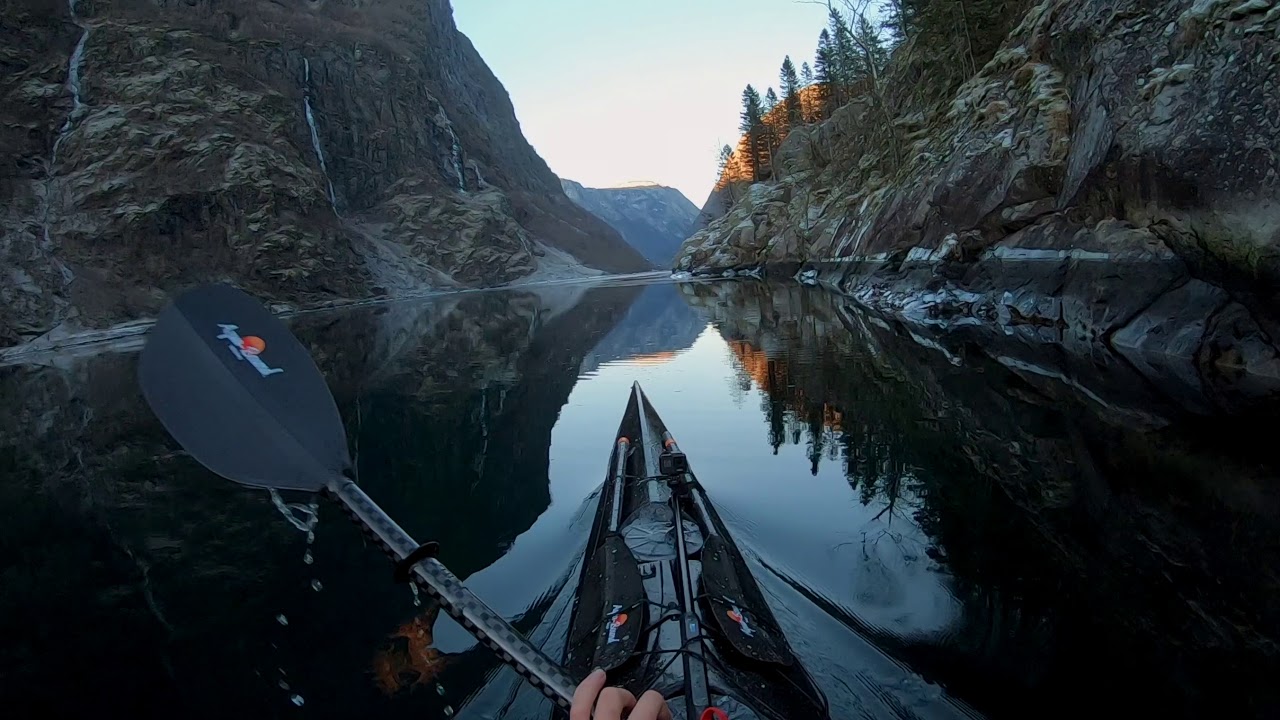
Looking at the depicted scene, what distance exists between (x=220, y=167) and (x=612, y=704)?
73.9m

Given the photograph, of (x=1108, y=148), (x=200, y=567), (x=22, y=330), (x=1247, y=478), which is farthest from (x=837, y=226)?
(x=22, y=330)

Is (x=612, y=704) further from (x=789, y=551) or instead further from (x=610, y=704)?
(x=789, y=551)

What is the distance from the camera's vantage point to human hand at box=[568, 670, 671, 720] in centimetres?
202

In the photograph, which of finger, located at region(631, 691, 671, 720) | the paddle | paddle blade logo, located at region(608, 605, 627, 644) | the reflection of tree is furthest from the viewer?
the reflection of tree

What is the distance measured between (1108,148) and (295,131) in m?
80.1

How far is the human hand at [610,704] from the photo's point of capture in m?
2.02

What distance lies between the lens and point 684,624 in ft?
10.9

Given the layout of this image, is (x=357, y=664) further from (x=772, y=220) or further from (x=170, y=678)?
(x=772, y=220)

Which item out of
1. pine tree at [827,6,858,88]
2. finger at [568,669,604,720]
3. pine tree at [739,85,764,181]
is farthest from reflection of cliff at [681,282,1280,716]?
pine tree at [739,85,764,181]

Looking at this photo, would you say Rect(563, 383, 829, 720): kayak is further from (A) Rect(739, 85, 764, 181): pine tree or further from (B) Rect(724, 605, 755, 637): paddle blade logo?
(A) Rect(739, 85, 764, 181): pine tree

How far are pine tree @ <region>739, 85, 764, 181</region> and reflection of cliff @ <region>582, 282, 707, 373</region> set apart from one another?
4446 centimetres

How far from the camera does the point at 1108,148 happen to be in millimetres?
12430

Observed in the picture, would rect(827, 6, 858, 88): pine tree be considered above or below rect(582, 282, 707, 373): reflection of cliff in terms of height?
above

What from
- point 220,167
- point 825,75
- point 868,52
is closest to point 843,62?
point 825,75
